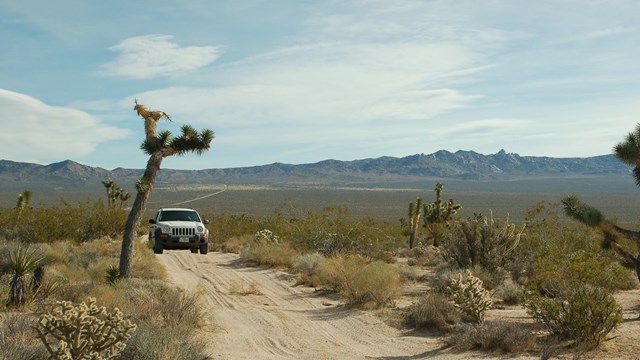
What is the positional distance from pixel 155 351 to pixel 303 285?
10.9 metres

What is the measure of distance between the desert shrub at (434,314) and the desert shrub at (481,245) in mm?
5790

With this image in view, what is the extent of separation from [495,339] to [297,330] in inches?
148

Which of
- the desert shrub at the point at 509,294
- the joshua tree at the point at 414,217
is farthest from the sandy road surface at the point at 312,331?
the joshua tree at the point at 414,217

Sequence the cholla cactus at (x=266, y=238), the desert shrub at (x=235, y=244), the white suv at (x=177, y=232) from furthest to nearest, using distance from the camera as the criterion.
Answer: the desert shrub at (x=235, y=244), the cholla cactus at (x=266, y=238), the white suv at (x=177, y=232)

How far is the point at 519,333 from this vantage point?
35.8 feet

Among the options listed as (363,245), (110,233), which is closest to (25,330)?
(363,245)

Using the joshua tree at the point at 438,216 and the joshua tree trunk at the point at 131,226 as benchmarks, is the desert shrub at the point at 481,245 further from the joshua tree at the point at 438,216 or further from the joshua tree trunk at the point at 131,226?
the joshua tree at the point at 438,216

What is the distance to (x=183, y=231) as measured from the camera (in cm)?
2225

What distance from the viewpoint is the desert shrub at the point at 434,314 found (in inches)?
505

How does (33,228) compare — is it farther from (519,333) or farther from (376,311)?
(519,333)

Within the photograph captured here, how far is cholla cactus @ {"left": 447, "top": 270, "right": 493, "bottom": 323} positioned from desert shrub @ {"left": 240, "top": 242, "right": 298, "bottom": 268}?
10736 mm

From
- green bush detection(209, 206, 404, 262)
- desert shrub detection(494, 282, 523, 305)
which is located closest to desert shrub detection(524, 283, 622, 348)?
desert shrub detection(494, 282, 523, 305)

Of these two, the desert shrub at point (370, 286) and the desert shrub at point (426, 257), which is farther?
the desert shrub at point (426, 257)

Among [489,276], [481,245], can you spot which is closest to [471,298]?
[489,276]
